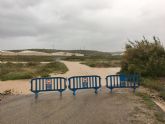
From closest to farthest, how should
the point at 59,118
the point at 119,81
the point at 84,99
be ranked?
A: the point at 59,118, the point at 84,99, the point at 119,81

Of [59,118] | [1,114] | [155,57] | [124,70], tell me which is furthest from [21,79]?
[59,118]

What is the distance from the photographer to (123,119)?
35.4 ft

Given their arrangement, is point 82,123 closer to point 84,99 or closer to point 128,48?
point 84,99

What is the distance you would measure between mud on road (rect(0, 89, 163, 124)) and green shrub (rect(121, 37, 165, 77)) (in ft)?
31.6

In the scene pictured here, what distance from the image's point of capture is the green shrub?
84.2 ft

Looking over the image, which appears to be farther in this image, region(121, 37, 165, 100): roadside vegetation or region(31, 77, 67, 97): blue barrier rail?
region(121, 37, 165, 100): roadside vegetation

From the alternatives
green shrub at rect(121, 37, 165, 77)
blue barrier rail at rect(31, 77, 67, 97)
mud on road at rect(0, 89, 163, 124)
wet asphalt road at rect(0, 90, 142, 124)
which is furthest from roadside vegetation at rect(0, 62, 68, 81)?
mud on road at rect(0, 89, 163, 124)

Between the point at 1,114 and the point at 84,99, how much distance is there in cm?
456

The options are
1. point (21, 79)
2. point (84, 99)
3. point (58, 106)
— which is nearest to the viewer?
point (58, 106)

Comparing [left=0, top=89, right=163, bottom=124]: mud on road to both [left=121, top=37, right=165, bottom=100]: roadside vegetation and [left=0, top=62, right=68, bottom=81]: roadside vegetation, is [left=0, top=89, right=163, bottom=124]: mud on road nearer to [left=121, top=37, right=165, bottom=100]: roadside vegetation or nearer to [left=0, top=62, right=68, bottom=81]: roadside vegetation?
[left=121, top=37, right=165, bottom=100]: roadside vegetation

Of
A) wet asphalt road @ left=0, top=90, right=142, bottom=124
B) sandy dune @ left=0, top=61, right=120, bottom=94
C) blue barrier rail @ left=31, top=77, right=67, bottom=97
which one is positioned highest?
blue barrier rail @ left=31, top=77, right=67, bottom=97

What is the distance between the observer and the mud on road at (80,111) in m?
10.8

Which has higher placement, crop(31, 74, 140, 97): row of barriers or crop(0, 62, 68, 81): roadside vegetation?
crop(31, 74, 140, 97): row of barriers

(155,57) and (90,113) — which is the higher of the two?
(155,57)
